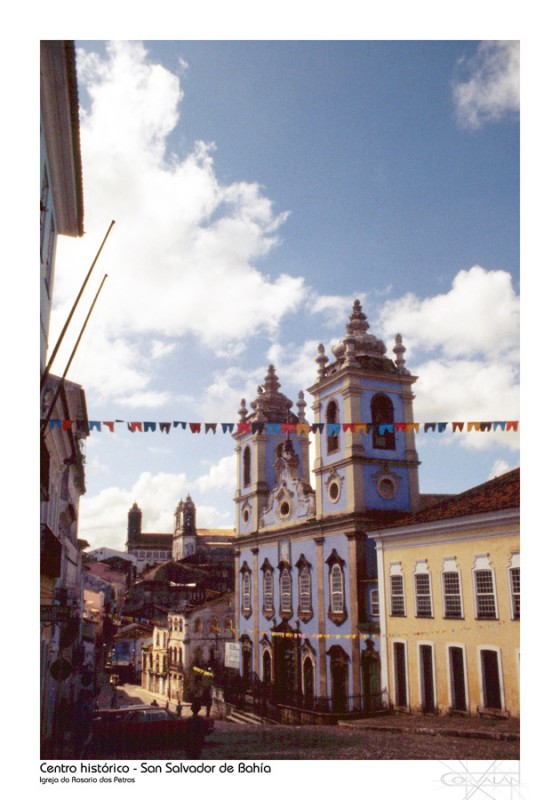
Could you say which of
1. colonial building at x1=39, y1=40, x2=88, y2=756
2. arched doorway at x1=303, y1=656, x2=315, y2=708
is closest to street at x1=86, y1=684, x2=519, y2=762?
colonial building at x1=39, y1=40, x2=88, y2=756

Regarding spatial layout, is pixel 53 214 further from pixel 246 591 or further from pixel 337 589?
pixel 246 591

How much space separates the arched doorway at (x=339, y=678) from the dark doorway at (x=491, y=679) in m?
8.11

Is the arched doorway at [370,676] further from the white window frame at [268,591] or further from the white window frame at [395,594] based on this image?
the white window frame at [268,591]

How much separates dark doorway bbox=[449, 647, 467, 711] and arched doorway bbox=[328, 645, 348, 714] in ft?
22.8

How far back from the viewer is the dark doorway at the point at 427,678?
1457 centimetres

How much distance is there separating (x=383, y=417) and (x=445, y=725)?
11086 millimetres

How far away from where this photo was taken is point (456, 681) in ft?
45.6

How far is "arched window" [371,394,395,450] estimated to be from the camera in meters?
22.0

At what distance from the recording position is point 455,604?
14.1 metres

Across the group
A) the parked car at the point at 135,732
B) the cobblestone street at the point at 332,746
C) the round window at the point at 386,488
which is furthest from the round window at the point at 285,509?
the parked car at the point at 135,732

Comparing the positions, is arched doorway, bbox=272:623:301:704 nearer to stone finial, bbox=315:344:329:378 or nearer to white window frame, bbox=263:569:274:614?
white window frame, bbox=263:569:274:614
